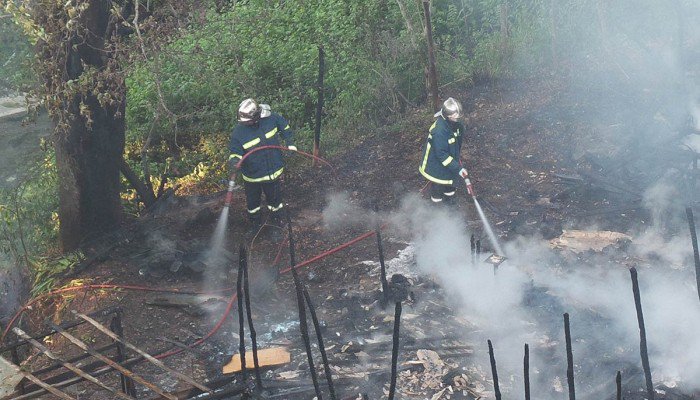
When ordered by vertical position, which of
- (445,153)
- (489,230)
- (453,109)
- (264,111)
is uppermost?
(264,111)

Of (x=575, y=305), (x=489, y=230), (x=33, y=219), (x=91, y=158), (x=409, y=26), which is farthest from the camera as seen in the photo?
(x=409, y=26)

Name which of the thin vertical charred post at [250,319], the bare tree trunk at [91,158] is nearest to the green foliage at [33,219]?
the bare tree trunk at [91,158]

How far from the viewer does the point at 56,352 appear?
26.4 ft

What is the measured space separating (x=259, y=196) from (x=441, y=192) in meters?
2.60

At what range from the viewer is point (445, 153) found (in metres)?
9.43

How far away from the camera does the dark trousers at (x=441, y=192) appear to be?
10055 mm

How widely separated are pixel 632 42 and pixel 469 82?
347 cm

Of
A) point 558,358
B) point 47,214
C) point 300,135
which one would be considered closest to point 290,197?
point 300,135

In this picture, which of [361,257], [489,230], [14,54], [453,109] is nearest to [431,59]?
[453,109]

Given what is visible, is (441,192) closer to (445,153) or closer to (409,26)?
(445,153)

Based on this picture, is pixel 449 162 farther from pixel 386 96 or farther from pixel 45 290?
pixel 45 290

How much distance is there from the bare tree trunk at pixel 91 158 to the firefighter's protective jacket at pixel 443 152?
4.19 metres

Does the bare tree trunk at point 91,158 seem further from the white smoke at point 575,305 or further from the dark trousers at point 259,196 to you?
the white smoke at point 575,305

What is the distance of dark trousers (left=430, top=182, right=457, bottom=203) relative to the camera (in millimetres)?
10055
